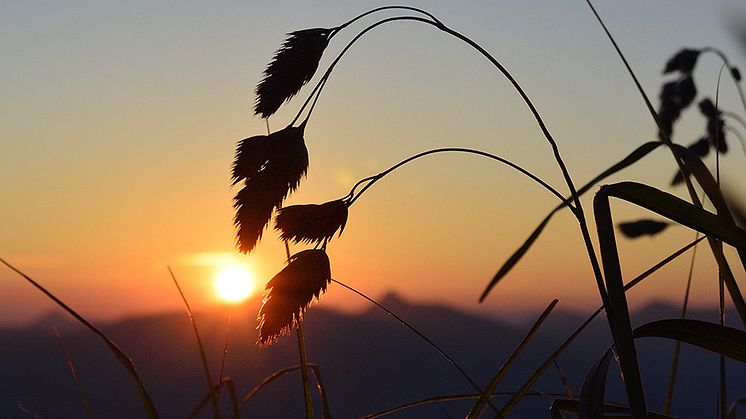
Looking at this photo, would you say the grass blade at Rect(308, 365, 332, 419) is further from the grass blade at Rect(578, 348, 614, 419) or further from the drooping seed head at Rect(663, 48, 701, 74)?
the drooping seed head at Rect(663, 48, 701, 74)

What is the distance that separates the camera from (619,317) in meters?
0.77

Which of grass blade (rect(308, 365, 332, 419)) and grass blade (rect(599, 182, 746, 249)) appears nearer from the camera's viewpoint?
grass blade (rect(599, 182, 746, 249))

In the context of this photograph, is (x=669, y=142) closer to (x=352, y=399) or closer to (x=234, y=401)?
(x=234, y=401)

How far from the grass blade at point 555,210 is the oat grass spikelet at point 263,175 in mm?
252

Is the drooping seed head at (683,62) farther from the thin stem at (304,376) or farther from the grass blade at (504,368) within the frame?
the thin stem at (304,376)

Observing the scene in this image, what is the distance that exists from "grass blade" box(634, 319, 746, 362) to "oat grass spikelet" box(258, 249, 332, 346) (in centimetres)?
37

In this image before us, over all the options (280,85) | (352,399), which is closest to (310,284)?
(280,85)

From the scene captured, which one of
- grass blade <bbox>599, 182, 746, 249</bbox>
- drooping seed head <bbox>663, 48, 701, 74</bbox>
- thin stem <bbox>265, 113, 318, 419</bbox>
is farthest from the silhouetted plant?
drooping seed head <bbox>663, 48, 701, 74</bbox>

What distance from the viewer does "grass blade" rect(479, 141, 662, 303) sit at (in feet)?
3.14

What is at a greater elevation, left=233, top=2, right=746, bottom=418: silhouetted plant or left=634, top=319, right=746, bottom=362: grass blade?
left=233, top=2, right=746, bottom=418: silhouetted plant

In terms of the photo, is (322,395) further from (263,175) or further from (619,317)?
(619,317)

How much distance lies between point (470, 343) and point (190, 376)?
1815cm

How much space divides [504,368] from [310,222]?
351 mm

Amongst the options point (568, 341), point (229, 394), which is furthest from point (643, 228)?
point (229, 394)
